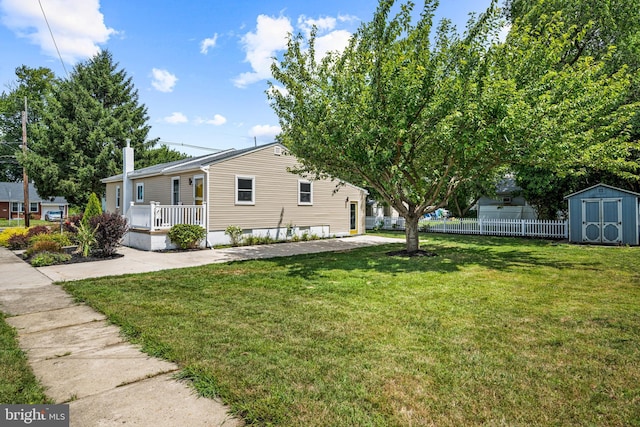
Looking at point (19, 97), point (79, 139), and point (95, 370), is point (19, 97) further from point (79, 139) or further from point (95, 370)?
point (95, 370)

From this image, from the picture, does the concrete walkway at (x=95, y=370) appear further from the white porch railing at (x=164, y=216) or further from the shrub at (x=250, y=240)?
the shrub at (x=250, y=240)

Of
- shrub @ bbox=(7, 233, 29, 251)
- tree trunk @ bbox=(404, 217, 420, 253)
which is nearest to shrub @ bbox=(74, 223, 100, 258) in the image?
shrub @ bbox=(7, 233, 29, 251)

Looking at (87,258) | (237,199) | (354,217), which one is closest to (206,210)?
(237,199)

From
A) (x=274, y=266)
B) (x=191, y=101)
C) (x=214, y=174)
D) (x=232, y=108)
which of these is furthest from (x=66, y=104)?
(x=274, y=266)

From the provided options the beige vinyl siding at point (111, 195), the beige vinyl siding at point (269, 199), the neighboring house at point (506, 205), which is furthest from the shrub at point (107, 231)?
the neighboring house at point (506, 205)

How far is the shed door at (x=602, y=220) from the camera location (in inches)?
505

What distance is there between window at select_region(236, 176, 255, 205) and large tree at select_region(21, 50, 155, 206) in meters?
18.2

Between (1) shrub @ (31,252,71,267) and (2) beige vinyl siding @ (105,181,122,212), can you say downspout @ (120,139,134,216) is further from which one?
(1) shrub @ (31,252,71,267)

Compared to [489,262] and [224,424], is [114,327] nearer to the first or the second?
[224,424]

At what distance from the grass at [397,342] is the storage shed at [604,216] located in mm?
7027

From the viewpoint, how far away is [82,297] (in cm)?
561

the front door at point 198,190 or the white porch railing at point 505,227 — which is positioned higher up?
the front door at point 198,190

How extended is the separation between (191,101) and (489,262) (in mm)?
16050
